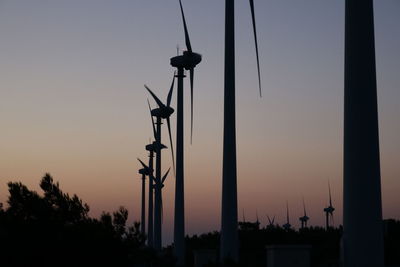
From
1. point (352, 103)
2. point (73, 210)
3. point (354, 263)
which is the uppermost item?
point (352, 103)

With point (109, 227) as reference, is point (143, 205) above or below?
above

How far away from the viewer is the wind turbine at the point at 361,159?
21.9 meters

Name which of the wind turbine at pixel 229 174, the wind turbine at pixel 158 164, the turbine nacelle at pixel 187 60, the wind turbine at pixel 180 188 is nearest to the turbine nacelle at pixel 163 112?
the wind turbine at pixel 158 164

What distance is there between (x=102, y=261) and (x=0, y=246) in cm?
416

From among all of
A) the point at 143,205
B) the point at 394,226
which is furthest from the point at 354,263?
the point at 143,205

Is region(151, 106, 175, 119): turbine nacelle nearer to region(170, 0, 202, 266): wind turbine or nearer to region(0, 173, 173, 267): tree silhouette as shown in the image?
region(170, 0, 202, 266): wind turbine

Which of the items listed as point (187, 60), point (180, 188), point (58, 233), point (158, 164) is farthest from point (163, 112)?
point (58, 233)

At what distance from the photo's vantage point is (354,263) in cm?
2200


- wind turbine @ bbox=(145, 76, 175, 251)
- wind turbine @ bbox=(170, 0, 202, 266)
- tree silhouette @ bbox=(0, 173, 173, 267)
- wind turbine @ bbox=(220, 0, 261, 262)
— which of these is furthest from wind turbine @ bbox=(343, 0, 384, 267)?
wind turbine @ bbox=(145, 76, 175, 251)

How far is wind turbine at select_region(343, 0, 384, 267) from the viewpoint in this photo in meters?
21.9

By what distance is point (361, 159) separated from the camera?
72.4 ft

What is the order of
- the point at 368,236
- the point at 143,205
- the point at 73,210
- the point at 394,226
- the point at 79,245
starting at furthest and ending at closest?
the point at 143,205, the point at 394,226, the point at 73,210, the point at 79,245, the point at 368,236

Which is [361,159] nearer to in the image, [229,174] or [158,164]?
[229,174]

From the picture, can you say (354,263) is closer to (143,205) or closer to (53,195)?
(53,195)
